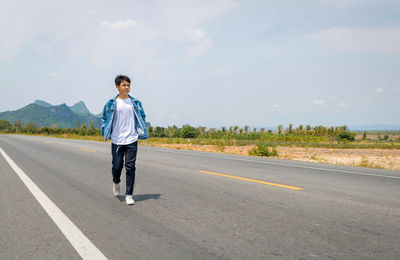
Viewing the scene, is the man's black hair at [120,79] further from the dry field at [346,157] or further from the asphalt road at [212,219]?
the dry field at [346,157]

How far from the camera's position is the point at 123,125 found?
4.86 metres

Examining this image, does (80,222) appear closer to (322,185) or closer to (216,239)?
(216,239)

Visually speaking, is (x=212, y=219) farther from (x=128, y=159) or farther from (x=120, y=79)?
(x=120, y=79)

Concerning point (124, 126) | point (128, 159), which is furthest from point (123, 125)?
point (128, 159)

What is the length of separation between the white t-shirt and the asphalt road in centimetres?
106

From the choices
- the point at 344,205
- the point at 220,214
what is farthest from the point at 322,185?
the point at 220,214

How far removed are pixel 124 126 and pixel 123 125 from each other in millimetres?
23

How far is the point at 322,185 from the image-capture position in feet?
21.0

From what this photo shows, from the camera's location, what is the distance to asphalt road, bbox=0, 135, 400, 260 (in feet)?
9.59

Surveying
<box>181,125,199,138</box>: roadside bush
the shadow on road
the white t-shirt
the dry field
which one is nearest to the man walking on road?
the white t-shirt

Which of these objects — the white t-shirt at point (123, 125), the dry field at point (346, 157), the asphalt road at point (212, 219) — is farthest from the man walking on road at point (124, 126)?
the dry field at point (346, 157)

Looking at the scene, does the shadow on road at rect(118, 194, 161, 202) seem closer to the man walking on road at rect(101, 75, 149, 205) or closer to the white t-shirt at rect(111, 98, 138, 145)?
the man walking on road at rect(101, 75, 149, 205)

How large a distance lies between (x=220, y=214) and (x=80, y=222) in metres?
1.86

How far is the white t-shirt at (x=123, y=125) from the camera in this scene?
4836 millimetres
